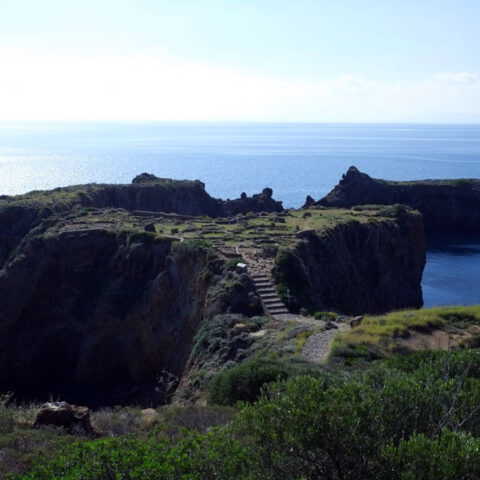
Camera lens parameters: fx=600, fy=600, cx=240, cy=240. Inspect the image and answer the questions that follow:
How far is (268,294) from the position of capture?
32.8 m

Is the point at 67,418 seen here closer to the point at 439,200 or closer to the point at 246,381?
the point at 246,381

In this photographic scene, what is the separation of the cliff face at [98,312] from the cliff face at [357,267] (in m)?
5.12

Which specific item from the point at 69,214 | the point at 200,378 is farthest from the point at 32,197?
the point at 200,378

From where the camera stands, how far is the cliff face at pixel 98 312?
37688mm

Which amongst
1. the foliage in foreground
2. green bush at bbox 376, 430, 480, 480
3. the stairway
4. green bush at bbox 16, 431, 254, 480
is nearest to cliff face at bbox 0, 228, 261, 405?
the stairway

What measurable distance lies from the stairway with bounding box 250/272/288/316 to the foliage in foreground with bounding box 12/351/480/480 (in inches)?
769

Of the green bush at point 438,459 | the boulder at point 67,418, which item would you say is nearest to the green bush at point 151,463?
the green bush at point 438,459

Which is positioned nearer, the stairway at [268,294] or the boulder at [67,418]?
the boulder at [67,418]

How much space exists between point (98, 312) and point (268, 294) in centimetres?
1548

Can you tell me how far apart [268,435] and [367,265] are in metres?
43.1

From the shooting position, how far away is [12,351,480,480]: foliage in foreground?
9.32 m

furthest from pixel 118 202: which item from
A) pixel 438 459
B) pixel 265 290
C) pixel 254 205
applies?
pixel 438 459

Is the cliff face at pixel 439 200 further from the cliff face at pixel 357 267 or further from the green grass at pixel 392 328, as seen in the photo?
the green grass at pixel 392 328

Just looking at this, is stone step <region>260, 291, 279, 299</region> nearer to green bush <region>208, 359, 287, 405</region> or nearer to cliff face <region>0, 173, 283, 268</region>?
green bush <region>208, 359, 287, 405</region>
